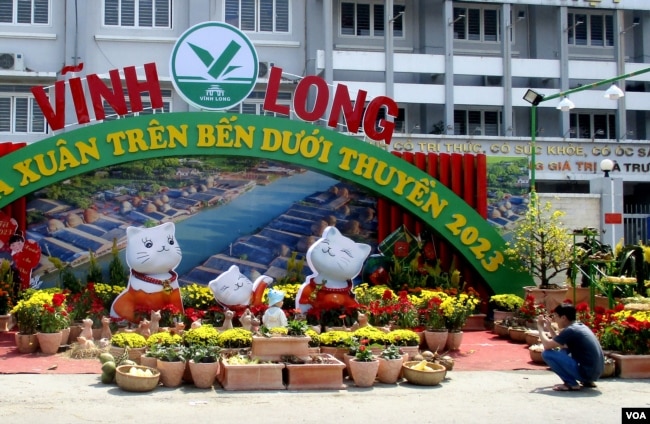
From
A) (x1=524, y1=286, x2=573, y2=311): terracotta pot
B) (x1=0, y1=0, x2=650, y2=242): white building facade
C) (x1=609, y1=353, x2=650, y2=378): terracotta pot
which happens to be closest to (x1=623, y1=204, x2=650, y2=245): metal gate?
(x1=0, y1=0, x2=650, y2=242): white building facade

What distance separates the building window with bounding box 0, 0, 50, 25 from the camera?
89.4 feet

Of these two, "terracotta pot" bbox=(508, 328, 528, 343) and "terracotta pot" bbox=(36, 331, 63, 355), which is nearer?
"terracotta pot" bbox=(36, 331, 63, 355)

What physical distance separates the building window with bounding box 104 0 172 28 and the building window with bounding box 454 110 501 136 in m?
12.3

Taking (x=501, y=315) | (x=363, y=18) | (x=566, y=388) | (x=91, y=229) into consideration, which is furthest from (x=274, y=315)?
(x=363, y=18)

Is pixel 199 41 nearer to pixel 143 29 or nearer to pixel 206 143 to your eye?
pixel 206 143

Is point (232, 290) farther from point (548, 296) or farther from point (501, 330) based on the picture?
point (548, 296)

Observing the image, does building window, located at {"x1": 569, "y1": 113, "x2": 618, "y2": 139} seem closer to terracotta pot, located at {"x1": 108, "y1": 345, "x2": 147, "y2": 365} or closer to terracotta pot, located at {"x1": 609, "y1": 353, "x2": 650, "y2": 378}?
terracotta pot, located at {"x1": 609, "y1": 353, "x2": 650, "y2": 378}

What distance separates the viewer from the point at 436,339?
12.6 meters

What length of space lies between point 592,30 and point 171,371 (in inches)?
1106

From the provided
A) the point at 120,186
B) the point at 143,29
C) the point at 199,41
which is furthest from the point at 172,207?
the point at 143,29

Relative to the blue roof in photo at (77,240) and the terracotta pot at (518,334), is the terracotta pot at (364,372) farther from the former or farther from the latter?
the blue roof in photo at (77,240)

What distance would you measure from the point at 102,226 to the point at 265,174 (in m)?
3.54

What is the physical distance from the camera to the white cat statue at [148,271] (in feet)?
44.4

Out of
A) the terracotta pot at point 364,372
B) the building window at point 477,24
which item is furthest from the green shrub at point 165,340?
the building window at point 477,24
